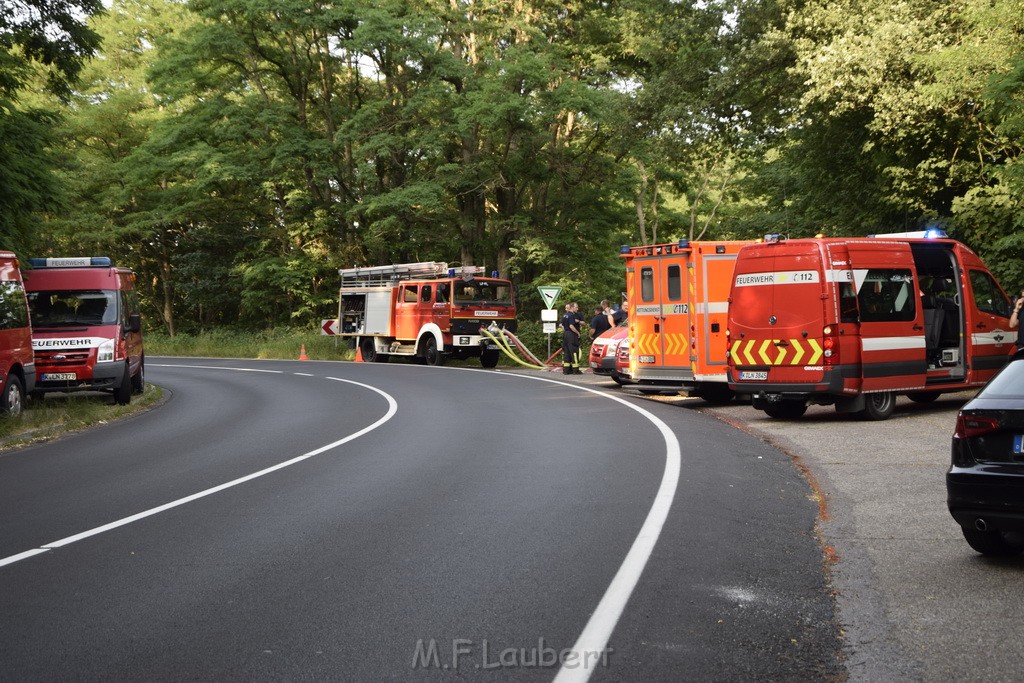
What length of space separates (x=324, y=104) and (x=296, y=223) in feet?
16.5

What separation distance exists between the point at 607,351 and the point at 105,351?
387 inches

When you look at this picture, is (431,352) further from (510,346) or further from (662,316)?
(662,316)

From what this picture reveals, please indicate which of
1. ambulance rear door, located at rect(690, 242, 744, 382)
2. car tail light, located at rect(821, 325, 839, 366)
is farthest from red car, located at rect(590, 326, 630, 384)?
car tail light, located at rect(821, 325, 839, 366)

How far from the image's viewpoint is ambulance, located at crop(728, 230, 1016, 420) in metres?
15.5

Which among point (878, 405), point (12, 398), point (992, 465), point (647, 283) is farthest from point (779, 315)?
point (12, 398)

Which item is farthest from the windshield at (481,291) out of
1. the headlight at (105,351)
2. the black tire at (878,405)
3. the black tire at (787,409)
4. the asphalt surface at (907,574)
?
the asphalt surface at (907,574)

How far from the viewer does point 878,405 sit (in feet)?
52.5

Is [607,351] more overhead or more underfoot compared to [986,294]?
more underfoot

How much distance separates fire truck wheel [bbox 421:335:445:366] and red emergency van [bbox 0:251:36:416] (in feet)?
56.7

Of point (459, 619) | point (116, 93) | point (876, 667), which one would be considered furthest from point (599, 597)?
point (116, 93)

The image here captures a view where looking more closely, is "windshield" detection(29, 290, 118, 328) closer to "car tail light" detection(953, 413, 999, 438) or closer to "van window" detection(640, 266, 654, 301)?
"van window" detection(640, 266, 654, 301)

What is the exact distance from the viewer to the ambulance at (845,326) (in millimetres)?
15547

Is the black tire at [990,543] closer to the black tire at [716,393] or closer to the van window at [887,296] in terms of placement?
the van window at [887,296]

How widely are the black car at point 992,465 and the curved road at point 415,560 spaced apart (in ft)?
3.43
